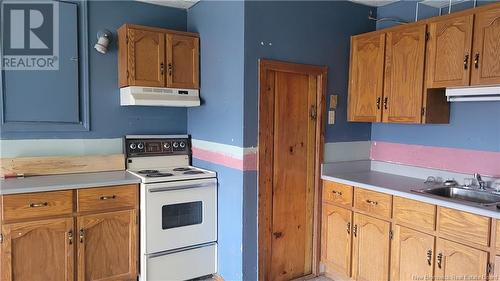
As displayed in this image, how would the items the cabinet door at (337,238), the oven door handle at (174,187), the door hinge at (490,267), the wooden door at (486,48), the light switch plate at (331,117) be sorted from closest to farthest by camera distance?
the door hinge at (490,267) → the wooden door at (486,48) → the oven door handle at (174,187) → the cabinet door at (337,238) → the light switch plate at (331,117)

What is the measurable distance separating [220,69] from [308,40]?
0.76 meters

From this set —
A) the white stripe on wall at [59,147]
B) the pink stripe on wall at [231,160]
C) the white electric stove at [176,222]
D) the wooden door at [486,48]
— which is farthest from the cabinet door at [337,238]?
the white stripe on wall at [59,147]

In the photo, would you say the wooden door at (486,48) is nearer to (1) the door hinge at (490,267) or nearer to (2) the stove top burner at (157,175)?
(1) the door hinge at (490,267)

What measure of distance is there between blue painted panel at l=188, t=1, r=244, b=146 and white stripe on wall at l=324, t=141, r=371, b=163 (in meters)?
0.92

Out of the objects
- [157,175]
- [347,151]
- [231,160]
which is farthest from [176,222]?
[347,151]

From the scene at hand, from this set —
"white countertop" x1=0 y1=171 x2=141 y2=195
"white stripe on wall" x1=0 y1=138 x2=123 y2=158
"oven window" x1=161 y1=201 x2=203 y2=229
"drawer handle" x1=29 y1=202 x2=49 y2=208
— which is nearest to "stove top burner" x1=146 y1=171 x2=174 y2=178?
"white countertop" x1=0 y1=171 x2=141 y2=195

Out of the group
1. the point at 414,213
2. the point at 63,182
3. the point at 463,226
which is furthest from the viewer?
the point at 63,182

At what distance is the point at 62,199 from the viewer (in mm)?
2484

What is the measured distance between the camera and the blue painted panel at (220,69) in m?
2.61

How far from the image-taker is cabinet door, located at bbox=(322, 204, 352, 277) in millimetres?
2816

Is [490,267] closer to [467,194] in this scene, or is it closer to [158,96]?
[467,194]

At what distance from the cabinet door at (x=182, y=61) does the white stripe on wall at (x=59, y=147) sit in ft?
2.52

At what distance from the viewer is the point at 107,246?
8.84 feet

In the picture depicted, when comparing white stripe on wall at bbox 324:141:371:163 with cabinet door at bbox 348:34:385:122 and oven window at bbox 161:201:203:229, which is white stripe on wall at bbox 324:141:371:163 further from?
oven window at bbox 161:201:203:229
